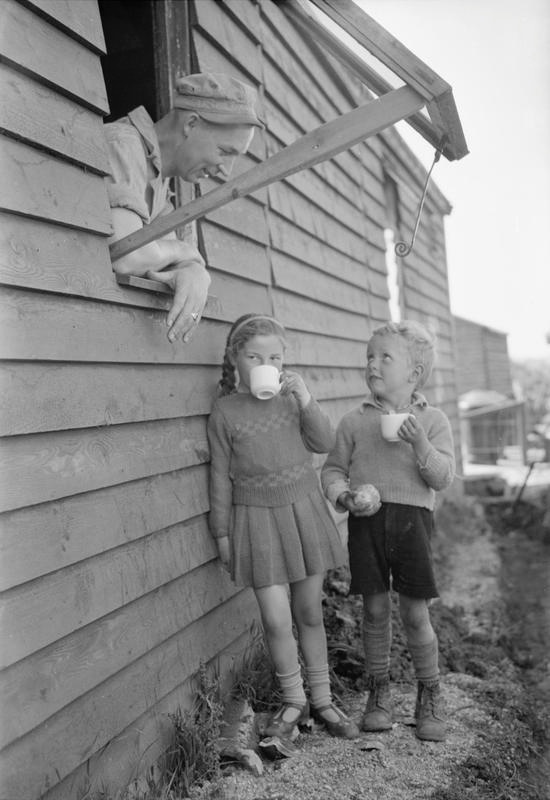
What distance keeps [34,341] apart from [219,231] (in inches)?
67.6

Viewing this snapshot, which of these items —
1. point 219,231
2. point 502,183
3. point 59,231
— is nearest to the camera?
point 59,231

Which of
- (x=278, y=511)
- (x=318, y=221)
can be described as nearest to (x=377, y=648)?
(x=278, y=511)

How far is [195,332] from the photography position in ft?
10.2

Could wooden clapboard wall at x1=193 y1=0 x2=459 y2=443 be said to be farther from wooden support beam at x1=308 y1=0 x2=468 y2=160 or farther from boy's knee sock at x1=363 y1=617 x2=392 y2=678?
boy's knee sock at x1=363 y1=617 x2=392 y2=678

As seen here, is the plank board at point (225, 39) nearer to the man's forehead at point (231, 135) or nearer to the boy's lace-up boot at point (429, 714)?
the man's forehead at point (231, 135)

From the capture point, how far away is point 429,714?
3018mm

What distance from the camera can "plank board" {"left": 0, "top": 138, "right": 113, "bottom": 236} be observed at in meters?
1.96

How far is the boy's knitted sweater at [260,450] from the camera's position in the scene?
3002 millimetres

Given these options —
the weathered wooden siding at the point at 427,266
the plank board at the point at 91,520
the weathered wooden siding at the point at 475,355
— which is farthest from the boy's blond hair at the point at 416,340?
the weathered wooden siding at the point at 475,355

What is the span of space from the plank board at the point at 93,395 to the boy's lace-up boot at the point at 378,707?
136 cm

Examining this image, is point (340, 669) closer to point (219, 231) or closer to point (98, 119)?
point (219, 231)

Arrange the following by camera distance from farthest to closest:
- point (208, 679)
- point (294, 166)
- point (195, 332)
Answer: point (195, 332) < point (208, 679) < point (294, 166)

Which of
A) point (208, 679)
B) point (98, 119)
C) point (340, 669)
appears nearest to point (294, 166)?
point (98, 119)

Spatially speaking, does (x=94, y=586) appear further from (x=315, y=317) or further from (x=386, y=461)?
(x=315, y=317)
